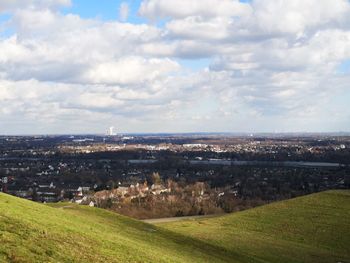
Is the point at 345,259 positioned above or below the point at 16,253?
below

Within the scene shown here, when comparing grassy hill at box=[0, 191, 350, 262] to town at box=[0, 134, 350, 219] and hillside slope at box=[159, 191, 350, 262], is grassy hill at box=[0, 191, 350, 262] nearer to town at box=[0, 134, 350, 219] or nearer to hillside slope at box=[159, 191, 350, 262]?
hillside slope at box=[159, 191, 350, 262]

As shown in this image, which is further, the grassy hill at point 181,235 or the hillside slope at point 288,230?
the hillside slope at point 288,230

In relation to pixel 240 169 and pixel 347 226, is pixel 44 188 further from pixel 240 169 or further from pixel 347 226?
pixel 347 226

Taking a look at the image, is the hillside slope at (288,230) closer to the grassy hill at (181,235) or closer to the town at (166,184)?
the grassy hill at (181,235)

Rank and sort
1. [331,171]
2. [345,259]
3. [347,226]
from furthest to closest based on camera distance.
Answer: [331,171] < [347,226] < [345,259]

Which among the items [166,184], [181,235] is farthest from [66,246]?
[166,184]

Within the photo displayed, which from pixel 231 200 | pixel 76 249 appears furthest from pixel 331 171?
pixel 76 249

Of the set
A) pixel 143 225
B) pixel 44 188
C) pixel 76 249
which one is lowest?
pixel 44 188

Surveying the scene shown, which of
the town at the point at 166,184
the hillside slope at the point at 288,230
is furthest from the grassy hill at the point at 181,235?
the town at the point at 166,184
